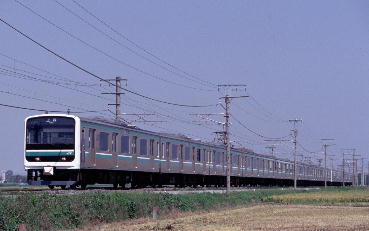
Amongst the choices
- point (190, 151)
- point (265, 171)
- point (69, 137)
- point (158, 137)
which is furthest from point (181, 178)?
point (265, 171)

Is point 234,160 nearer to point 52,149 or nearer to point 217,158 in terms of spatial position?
point 217,158

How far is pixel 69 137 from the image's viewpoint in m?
33.5

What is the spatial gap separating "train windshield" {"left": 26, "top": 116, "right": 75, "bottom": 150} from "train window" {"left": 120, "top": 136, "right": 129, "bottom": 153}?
211 inches

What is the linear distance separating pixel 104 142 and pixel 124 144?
286cm

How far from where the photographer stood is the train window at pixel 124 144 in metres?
38.5

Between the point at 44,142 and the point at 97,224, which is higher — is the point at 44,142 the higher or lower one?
the higher one

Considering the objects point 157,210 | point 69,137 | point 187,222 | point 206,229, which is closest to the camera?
point 206,229

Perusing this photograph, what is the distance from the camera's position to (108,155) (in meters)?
36.6

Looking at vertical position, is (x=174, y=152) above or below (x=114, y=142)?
below

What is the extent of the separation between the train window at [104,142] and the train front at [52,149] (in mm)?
2408

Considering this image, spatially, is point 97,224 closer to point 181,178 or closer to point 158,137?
point 158,137

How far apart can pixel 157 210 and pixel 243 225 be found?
22.0ft

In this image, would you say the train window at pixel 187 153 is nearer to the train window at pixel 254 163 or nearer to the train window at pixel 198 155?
the train window at pixel 198 155

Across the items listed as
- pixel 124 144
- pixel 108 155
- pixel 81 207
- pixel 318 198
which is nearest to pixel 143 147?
pixel 124 144
